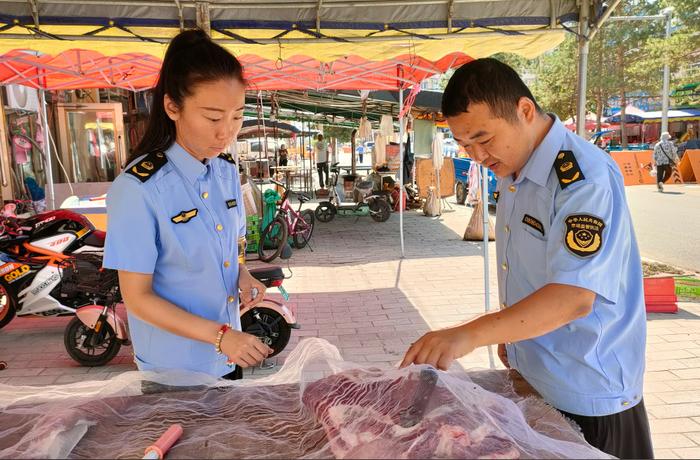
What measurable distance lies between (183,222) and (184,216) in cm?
2

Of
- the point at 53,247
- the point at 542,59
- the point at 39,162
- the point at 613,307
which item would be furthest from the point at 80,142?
the point at 542,59

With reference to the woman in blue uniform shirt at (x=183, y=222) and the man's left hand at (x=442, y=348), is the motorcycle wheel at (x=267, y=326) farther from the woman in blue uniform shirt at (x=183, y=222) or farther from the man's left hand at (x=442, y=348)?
the man's left hand at (x=442, y=348)

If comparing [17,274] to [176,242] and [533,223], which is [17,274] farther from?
[533,223]

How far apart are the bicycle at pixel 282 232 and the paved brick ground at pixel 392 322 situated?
0.30 meters

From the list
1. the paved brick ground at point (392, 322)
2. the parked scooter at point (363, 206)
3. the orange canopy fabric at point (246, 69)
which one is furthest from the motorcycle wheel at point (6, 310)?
the parked scooter at point (363, 206)

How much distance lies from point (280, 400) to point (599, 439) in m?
0.87

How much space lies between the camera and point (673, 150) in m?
14.6

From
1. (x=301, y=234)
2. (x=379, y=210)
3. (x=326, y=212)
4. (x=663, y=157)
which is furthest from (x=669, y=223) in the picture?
(x=326, y=212)

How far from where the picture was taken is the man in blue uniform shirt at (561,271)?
1.25 meters

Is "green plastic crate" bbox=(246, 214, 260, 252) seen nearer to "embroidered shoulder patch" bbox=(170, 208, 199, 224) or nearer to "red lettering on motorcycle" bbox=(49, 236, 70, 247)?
"red lettering on motorcycle" bbox=(49, 236, 70, 247)

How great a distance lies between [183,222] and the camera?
1529mm

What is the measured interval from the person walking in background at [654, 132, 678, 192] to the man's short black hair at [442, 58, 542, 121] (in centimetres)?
1554

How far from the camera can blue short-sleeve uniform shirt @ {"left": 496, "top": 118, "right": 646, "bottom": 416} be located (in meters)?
1.25

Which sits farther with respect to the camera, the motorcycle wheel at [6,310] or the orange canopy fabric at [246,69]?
the orange canopy fabric at [246,69]
